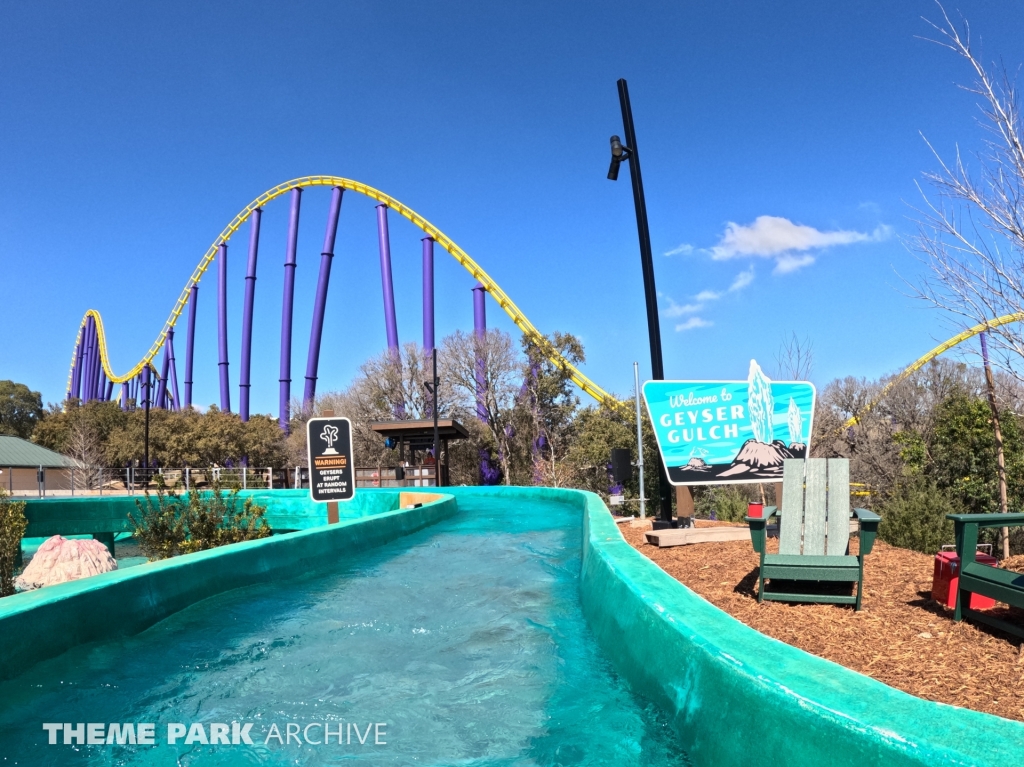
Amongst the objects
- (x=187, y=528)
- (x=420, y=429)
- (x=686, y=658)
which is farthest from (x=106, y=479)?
(x=686, y=658)

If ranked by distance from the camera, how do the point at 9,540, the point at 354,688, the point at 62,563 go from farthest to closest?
the point at 62,563
the point at 9,540
the point at 354,688

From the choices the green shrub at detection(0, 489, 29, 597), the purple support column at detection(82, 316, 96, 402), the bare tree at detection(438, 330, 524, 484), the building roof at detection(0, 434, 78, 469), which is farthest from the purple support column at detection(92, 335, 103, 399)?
the green shrub at detection(0, 489, 29, 597)

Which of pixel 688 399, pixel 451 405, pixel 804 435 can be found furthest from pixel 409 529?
pixel 451 405

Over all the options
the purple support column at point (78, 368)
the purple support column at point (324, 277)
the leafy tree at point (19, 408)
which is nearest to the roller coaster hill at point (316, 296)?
the purple support column at point (324, 277)

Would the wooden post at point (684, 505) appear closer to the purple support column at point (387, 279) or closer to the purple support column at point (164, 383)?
the purple support column at point (387, 279)

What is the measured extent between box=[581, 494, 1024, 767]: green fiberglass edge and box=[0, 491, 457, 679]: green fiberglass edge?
2563 mm

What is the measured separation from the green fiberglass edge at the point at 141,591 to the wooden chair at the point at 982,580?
4121 millimetres

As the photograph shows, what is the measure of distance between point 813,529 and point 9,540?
754 cm

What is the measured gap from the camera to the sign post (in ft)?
32.2

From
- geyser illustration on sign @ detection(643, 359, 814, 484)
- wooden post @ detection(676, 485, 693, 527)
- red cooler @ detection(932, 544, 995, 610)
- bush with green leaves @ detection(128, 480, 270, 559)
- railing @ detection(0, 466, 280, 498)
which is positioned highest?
geyser illustration on sign @ detection(643, 359, 814, 484)

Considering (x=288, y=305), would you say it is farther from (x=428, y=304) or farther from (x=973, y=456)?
(x=973, y=456)

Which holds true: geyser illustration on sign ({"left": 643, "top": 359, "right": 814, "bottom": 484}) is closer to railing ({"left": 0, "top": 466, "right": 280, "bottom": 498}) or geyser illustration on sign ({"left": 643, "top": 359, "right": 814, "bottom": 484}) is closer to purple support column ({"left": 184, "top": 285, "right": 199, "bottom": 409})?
railing ({"left": 0, "top": 466, "right": 280, "bottom": 498})

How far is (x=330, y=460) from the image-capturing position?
32.5 ft

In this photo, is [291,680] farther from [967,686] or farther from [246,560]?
[967,686]
